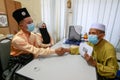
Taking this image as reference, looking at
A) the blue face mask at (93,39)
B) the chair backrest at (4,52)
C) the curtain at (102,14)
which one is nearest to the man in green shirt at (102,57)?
the blue face mask at (93,39)

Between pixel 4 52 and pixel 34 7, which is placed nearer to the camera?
pixel 4 52

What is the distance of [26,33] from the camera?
1.52m

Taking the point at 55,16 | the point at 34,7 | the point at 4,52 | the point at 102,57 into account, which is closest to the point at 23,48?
the point at 4,52

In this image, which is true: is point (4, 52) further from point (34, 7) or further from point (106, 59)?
point (34, 7)

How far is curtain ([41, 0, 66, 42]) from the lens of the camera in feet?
7.81

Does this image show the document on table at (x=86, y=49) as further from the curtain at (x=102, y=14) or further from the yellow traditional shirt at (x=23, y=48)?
the curtain at (x=102, y=14)

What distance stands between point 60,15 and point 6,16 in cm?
107

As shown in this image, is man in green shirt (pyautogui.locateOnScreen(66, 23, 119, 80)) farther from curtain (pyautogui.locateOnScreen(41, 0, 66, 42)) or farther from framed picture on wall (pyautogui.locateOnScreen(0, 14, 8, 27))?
framed picture on wall (pyautogui.locateOnScreen(0, 14, 8, 27))

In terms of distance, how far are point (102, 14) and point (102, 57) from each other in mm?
1137

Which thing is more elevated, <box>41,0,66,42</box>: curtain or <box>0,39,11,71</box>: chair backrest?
<box>41,0,66,42</box>: curtain

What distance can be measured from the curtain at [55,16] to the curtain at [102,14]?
29cm

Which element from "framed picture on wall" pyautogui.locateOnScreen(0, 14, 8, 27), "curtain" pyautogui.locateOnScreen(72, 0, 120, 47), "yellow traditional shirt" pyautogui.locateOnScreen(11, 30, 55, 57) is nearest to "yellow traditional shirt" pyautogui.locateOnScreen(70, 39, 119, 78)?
"yellow traditional shirt" pyautogui.locateOnScreen(11, 30, 55, 57)

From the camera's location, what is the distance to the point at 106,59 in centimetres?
117

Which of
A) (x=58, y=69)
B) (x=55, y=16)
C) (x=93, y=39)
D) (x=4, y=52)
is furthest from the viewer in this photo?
(x=55, y=16)
